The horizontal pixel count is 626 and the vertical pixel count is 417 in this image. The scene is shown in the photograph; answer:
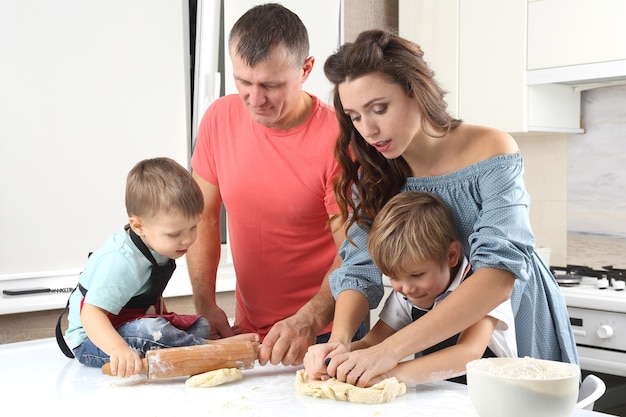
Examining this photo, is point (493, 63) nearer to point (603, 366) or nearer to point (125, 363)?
point (603, 366)

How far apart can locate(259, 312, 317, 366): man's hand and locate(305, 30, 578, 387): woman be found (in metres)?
0.07

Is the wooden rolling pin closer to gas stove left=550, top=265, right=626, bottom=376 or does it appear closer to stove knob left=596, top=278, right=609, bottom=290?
gas stove left=550, top=265, right=626, bottom=376

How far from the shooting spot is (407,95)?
1432 mm

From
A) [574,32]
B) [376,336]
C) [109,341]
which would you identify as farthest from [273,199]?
[574,32]

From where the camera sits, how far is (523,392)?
1.00 meters

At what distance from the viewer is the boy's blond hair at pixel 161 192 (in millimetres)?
1497

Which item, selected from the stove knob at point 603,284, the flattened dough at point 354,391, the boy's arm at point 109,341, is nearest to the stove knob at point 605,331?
the stove knob at point 603,284

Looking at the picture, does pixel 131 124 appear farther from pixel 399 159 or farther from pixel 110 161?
pixel 399 159

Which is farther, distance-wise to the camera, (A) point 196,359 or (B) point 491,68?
(B) point 491,68

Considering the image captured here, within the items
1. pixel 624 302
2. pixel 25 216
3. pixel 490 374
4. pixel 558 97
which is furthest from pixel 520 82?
pixel 490 374

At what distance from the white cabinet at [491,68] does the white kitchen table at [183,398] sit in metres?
2.04

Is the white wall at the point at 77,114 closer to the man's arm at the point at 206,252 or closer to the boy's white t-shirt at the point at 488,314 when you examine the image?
the man's arm at the point at 206,252

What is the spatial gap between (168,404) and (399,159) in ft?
2.24

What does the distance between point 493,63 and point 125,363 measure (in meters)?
2.33
